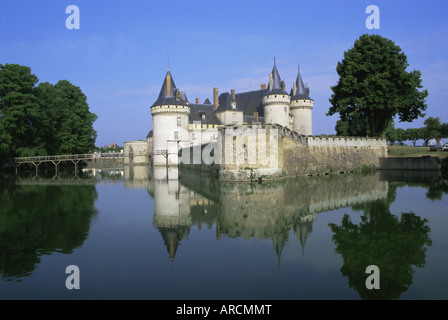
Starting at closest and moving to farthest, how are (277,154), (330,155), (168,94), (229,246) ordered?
(229,246) < (277,154) < (330,155) < (168,94)

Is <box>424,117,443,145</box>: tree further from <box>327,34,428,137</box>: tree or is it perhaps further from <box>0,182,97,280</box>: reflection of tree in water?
<box>0,182,97,280</box>: reflection of tree in water

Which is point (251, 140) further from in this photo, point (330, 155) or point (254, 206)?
point (330, 155)

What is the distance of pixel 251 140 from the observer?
19.8 metres

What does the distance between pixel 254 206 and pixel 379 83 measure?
18.6 metres

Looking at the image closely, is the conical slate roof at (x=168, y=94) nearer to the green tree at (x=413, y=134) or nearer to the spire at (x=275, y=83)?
the spire at (x=275, y=83)

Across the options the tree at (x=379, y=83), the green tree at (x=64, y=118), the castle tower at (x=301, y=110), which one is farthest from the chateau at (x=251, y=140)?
the green tree at (x=64, y=118)

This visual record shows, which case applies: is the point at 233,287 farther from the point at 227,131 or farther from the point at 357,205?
the point at 227,131

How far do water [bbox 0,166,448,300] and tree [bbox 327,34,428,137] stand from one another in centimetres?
1372

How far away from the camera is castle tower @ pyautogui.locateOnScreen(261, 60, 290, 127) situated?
3956 cm

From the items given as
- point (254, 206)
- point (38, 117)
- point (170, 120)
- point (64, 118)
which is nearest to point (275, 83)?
point (170, 120)

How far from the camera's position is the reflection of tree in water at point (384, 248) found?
6020mm

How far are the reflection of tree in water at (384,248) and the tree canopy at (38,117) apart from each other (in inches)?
1150
